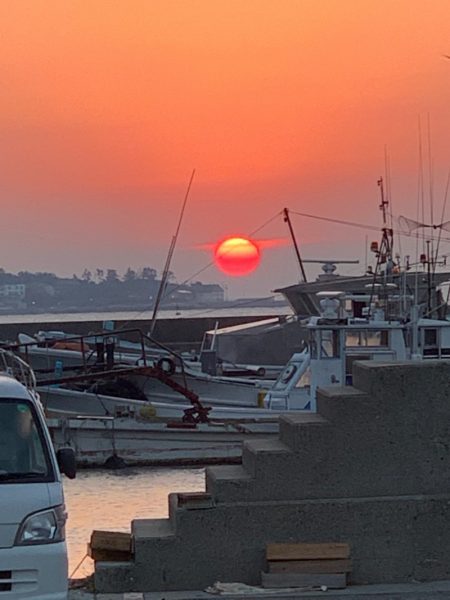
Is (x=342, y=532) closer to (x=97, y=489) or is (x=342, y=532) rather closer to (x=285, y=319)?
(x=97, y=489)

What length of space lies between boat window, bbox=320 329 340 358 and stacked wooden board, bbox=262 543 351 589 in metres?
13.2

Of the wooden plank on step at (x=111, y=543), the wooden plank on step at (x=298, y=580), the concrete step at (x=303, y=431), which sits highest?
the concrete step at (x=303, y=431)

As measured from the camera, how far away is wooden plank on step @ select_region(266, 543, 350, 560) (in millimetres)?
8477

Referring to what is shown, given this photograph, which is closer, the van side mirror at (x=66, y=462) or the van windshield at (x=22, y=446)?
the van windshield at (x=22, y=446)

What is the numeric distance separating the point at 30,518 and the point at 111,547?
4.63 ft

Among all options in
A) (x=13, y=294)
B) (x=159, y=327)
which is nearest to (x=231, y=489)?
(x=159, y=327)

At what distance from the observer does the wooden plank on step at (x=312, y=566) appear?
27.7ft

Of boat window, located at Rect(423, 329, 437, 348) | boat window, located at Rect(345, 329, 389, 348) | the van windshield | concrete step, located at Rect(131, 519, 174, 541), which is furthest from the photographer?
boat window, located at Rect(423, 329, 437, 348)

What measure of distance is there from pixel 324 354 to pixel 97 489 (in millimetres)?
5812

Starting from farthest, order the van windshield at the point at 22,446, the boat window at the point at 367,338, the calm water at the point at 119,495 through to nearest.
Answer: the boat window at the point at 367,338, the calm water at the point at 119,495, the van windshield at the point at 22,446

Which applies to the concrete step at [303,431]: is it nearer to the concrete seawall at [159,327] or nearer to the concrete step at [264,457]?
the concrete step at [264,457]

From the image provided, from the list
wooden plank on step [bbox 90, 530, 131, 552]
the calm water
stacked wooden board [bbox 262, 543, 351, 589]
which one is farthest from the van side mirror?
the calm water

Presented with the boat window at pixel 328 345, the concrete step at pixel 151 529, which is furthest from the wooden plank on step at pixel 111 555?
the boat window at pixel 328 345

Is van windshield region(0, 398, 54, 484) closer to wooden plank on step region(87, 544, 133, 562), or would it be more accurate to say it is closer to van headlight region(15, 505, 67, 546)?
van headlight region(15, 505, 67, 546)
